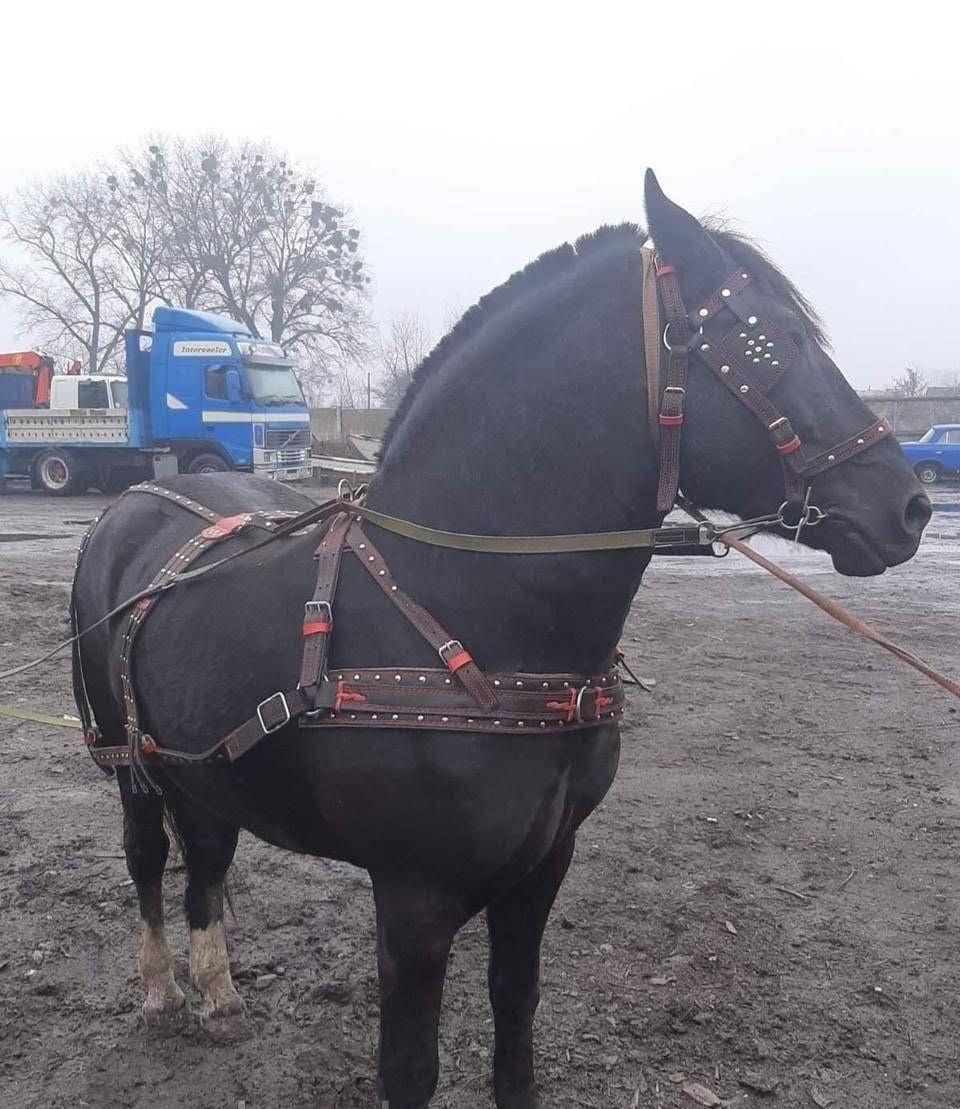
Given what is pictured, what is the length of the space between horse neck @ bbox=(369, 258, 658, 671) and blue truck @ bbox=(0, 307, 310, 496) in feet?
59.9

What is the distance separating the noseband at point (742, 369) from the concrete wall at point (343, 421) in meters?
37.6

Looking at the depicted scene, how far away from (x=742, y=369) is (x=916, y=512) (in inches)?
18.4

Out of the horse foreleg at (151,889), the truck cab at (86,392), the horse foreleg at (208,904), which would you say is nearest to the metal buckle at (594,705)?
the horse foreleg at (208,904)

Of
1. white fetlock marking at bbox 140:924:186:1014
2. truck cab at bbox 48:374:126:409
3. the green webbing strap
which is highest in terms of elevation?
truck cab at bbox 48:374:126:409

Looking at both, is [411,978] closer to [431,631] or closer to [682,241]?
[431,631]

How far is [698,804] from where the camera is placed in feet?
15.4

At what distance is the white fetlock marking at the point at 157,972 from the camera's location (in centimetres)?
310

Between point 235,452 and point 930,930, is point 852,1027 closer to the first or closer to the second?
point 930,930

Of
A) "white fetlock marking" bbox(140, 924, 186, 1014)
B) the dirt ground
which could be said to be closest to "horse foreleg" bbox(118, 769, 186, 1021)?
"white fetlock marking" bbox(140, 924, 186, 1014)

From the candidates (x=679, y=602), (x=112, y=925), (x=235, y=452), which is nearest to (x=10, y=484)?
(x=235, y=452)

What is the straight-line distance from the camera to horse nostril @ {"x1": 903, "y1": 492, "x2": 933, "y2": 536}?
185 cm

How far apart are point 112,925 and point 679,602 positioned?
290 inches

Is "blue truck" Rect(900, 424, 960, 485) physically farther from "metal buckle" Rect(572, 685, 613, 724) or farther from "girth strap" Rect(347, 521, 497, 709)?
"girth strap" Rect(347, 521, 497, 709)

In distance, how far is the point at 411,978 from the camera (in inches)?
81.4
